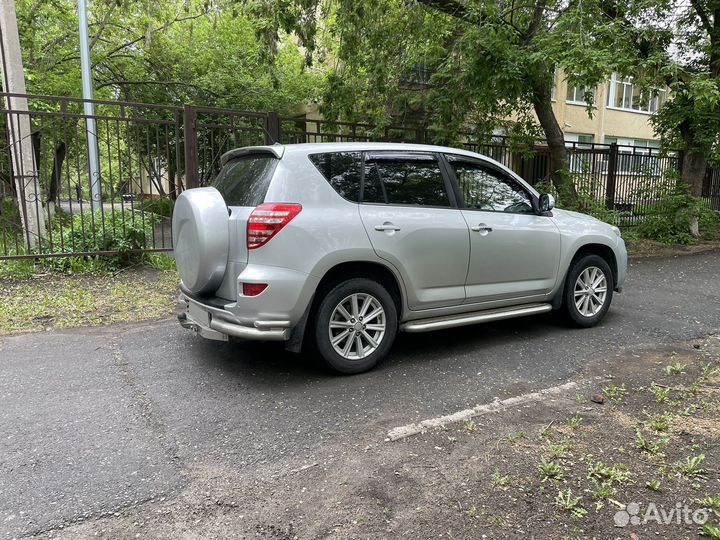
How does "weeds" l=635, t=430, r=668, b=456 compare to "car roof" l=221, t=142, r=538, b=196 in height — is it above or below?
below

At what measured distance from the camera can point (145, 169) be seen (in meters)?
10.5

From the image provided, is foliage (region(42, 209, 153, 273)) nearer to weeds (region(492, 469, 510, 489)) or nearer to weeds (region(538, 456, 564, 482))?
weeds (region(492, 469, 510, 489))

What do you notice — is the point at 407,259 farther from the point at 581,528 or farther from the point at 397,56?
the point at 397,56

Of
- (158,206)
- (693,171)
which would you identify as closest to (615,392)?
(693,171)

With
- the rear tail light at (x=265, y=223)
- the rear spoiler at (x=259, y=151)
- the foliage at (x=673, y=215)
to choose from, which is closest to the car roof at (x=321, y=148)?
the rear spoiler at (x=259, y=151)

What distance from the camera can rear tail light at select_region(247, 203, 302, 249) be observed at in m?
3.87

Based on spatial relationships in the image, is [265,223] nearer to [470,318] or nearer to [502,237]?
[470,318]

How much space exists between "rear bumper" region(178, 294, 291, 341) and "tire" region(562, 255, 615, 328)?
3104 millimetres

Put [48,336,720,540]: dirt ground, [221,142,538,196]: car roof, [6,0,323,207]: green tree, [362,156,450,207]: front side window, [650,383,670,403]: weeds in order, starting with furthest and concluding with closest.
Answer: [6,0,323,207]: green tree, [362,156,450,207]: front side window, [221,142,538,196]: car roof, [650,383,670,403]: weeds, [48,336,720,540]: dirt ground

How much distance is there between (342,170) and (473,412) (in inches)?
83.6

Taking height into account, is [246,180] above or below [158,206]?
above

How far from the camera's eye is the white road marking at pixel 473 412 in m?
3.39

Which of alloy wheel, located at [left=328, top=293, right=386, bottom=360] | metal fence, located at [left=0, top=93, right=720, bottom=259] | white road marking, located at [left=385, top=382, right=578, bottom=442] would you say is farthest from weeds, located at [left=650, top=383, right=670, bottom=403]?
metal fence, located at [left=0, top=93, right=720, bottom=259]

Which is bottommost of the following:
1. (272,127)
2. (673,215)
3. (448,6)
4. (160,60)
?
(673,215)
